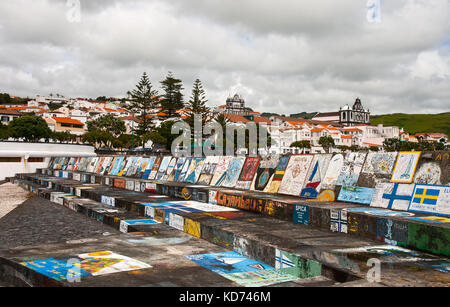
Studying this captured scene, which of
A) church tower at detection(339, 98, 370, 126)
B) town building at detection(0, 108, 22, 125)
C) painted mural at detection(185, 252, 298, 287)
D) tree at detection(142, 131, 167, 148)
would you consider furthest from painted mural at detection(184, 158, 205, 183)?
church tower at detection(339, 98, 370, 126)

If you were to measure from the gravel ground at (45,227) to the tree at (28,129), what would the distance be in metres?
56.2

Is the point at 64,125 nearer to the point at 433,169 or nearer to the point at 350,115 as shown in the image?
the point at 433,169

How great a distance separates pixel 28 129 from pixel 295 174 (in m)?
63.3

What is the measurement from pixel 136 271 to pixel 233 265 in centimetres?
99

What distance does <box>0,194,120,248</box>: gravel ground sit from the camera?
6261 mm

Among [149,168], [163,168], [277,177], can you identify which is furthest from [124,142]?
[277,177]

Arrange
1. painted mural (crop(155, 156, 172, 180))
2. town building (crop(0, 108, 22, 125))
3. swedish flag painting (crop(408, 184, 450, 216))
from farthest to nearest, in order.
→ town building (crop(0, 108, 22, 125)) → painted mural (crop(155, 156, 172, 180)) → swedish flag painting (crop(408, 184, 450, 216))

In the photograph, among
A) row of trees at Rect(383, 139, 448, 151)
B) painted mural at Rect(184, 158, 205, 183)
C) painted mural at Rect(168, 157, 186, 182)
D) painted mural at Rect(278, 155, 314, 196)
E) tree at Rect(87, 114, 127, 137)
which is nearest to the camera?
painted mural at Rect(278, 155, 314, 196)

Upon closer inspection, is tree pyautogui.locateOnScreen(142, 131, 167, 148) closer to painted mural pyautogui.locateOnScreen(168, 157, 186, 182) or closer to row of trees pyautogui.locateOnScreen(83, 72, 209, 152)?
row of trees pyautogui.locateOnScreen(83, 72, 209, 152)

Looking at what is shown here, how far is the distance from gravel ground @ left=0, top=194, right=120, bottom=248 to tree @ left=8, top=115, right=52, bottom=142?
184 feet

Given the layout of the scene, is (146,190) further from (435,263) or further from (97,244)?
(435,263)

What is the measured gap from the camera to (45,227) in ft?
24.3

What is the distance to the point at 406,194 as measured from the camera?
5.09 meters

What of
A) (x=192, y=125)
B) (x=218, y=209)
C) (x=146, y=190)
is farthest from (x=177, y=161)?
(x=192, y=125)
